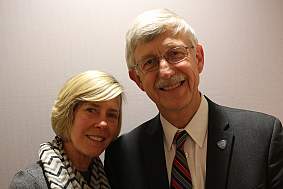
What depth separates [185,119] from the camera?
1.45 m

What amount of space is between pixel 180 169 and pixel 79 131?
421mm

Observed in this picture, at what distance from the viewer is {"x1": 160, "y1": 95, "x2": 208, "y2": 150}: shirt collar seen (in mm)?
1421

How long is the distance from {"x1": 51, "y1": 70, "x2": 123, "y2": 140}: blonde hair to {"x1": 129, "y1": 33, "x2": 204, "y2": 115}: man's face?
0.16 metres

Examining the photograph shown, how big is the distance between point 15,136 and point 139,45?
0.94 m

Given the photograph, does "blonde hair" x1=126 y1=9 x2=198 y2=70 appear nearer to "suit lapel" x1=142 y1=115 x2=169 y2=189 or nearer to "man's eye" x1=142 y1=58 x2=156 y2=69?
"man's eye" x1=142 y1=58 x2=156 y2=69

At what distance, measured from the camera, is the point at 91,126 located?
1.49m

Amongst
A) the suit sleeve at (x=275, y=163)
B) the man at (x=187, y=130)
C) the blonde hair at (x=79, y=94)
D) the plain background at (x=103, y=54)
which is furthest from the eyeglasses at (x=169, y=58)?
the plain background at (x=103, y=54)

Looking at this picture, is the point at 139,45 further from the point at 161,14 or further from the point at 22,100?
the point at 22,100

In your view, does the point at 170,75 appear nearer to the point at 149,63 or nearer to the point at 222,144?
the point at 149,63

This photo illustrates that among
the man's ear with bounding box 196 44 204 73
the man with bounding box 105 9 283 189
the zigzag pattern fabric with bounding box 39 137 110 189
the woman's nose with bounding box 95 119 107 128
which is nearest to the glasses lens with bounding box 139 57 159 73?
the man with bounding box 105 9 283 189

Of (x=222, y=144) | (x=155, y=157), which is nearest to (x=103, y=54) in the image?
(x=155, y=157)

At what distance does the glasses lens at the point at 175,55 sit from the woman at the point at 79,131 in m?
0.28

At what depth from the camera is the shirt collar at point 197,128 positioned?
1.42 metres

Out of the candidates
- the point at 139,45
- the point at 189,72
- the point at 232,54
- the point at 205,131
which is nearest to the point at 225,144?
the point at 205,131
